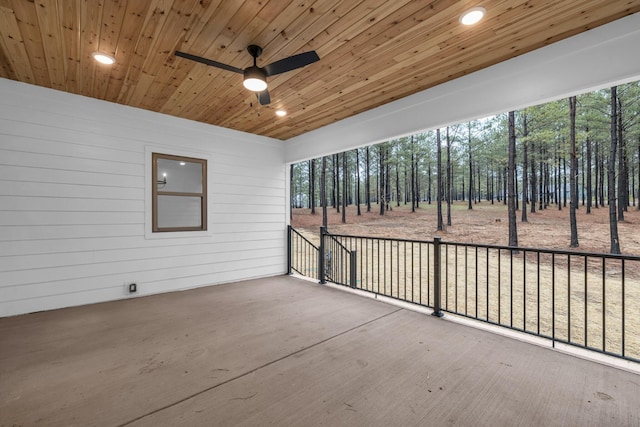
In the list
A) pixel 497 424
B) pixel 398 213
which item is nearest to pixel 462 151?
pixel 398 213

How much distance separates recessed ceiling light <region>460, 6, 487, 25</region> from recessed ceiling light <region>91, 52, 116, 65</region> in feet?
10.3

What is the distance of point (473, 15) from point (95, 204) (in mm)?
4635

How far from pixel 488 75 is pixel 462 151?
11405 millimetres

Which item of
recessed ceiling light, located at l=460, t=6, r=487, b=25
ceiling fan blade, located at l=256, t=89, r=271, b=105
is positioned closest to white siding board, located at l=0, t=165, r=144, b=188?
ceiling fan blade, located at l=256, t=89, r=271, b=105

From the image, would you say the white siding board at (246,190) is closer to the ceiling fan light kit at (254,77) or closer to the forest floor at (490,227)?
the ceiling fan light kit at (254,77)

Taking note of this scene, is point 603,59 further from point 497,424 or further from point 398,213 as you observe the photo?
point 398,213

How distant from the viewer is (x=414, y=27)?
7.21 feet

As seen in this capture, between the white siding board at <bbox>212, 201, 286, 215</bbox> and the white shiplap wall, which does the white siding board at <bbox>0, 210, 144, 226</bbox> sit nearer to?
the white shiplap wall

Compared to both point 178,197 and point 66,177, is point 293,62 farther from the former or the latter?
point 178,197

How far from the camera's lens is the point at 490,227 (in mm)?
10617

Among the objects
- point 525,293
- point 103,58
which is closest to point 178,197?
point 103,58

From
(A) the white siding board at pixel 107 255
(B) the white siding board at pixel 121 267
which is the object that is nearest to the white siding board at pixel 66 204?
(A) the white siding board at pixel 107 255

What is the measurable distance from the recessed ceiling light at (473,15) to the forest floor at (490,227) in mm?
8252

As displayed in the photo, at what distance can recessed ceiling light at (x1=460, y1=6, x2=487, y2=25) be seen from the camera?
197 centimetres
